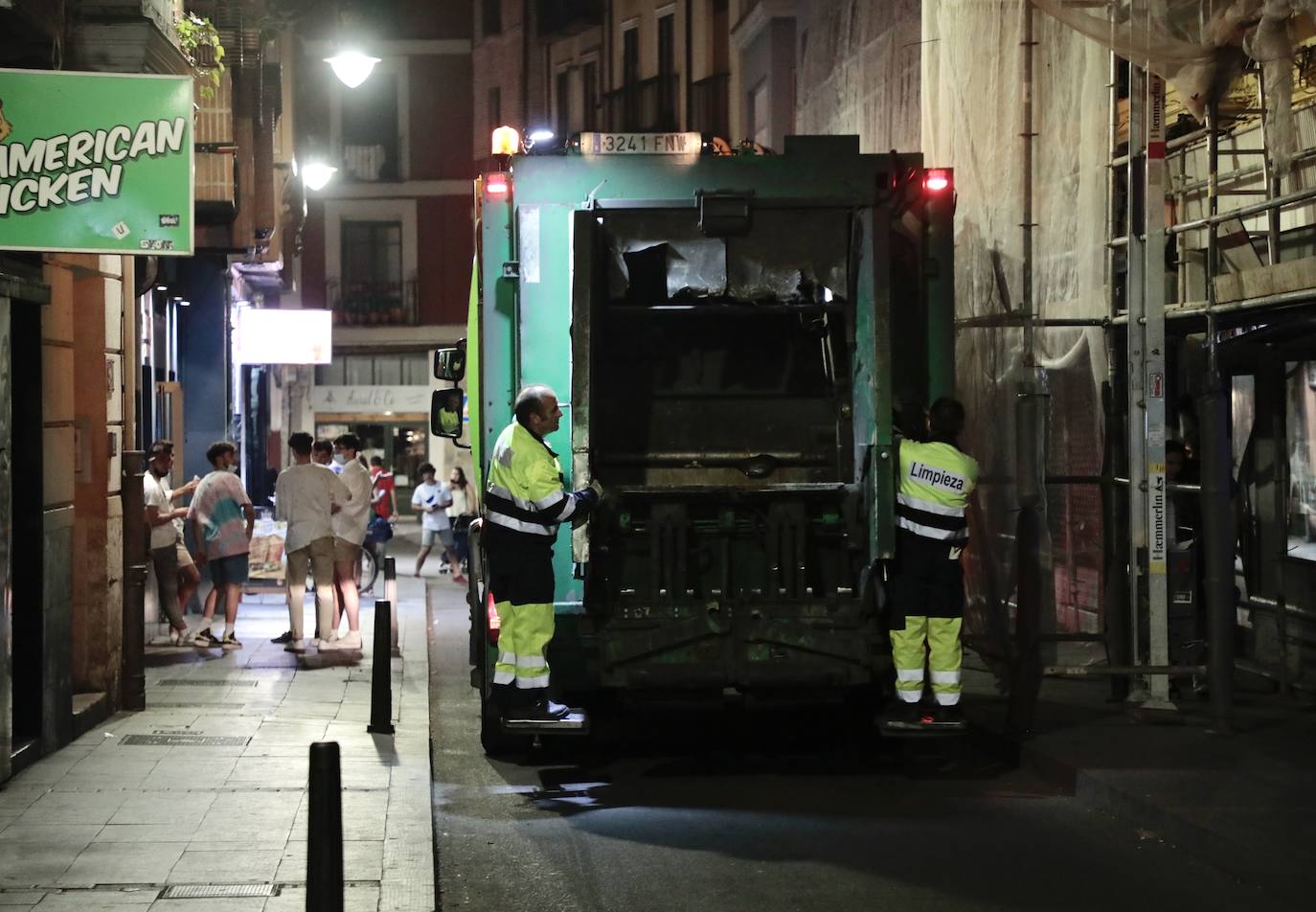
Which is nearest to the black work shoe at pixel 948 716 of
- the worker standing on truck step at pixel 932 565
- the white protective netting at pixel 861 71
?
the worker standing on truck step at pixel 932 565

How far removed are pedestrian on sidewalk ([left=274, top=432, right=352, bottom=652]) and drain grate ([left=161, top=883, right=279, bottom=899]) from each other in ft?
23.2

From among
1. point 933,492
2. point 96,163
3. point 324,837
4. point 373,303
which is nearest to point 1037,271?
point 933,492

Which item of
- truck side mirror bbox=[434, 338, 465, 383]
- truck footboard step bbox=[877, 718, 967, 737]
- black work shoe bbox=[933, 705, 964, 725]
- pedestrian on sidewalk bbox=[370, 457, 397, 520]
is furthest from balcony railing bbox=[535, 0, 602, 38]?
truck footboard step bbox=[877, 718, 967, 737]

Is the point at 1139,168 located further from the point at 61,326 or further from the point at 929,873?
the point at 61,326

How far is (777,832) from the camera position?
7324 mm

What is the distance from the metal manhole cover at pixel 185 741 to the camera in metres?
9.12

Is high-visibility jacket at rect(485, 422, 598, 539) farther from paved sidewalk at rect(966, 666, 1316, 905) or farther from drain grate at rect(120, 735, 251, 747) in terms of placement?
paved sidewalk at rect(966, 666, 1316, 905)

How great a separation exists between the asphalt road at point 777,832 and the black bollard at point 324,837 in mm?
1855

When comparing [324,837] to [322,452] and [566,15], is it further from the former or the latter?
[566,15]

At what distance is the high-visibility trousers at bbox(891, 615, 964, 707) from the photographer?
8648 millimetres

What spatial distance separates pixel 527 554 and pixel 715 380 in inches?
67.1

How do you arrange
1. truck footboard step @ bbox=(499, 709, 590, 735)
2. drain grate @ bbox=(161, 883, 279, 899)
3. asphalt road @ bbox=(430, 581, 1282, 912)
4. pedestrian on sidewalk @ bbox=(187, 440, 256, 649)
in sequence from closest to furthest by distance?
drain grate @ bbox=(161, 883, 279, 899) < asphalt road @ bbox=(430, 581, 1282, 912) < truck footboard step @ bbox=(499, 709, 590, 735) < pedestrian on sidewalk @ bbox=(187, 440, 256, 649)

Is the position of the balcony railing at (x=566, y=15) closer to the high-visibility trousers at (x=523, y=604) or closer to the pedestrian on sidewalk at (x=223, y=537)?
the pedestrian on sidewalk at (x=223, y=537)

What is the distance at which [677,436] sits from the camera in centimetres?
955
